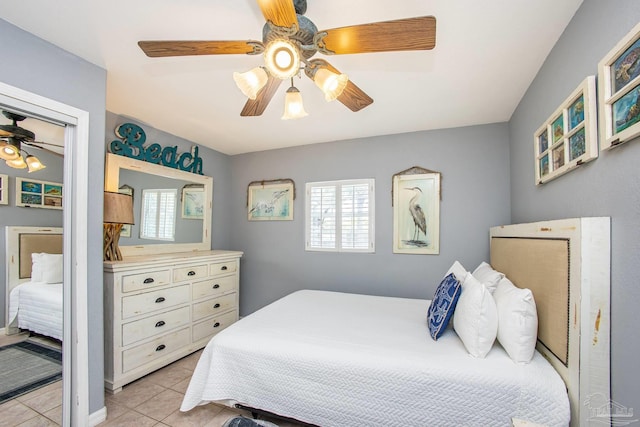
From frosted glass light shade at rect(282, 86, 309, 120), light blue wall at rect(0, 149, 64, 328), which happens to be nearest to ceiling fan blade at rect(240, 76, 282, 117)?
frosted glass light shade at rect(282, 86, 309, 120)

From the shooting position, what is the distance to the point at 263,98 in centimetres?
170

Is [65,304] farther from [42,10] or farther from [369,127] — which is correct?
[369,127]

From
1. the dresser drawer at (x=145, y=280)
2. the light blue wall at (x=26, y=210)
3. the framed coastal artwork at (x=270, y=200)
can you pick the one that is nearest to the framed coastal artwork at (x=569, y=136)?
the framed coastal artwork at (x=270, y=200)

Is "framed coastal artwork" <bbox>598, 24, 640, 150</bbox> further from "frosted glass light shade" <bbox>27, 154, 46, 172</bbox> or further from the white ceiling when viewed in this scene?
"frosted glass light shade" <bbox>27, 154, 46, 172</bbox>

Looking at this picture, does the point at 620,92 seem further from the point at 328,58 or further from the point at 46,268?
the point at 46,268

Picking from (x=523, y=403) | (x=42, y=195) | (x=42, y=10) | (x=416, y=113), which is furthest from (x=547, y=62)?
(x=42, y=195)

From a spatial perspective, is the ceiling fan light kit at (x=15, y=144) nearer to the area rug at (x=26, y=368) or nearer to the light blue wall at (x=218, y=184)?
the area rug at (x=26, y=368)

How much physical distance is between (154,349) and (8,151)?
185cm

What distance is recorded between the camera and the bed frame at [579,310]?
1.15 m

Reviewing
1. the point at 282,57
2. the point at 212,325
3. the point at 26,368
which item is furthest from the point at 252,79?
the point at 212,325

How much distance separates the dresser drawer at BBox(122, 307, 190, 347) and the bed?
2.89 feet

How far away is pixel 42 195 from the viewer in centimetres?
173

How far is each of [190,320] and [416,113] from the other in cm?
302

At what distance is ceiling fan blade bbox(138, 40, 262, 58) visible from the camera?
48.8 inches
